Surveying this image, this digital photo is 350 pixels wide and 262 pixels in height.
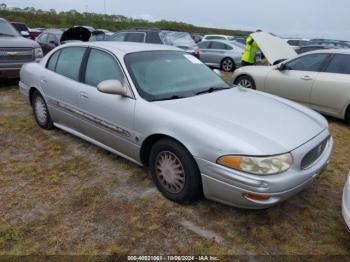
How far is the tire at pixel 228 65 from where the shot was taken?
1346cm

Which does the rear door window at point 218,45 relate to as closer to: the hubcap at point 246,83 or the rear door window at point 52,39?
the hubcap at point 246,83

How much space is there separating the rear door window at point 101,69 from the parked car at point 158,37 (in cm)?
632

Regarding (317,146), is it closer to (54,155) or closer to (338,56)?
(54,155)

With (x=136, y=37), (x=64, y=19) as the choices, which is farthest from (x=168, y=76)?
(x=64, y=19)

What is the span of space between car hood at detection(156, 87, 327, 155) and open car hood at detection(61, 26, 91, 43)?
9.36m

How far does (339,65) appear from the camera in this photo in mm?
6305

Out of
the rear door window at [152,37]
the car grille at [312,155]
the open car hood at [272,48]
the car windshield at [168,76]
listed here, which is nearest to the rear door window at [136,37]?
the rear door window at [152,37]

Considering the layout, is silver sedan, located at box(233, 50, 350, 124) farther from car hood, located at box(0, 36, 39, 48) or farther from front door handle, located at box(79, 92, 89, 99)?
car hood, located at box(0, 36, 39, 48)

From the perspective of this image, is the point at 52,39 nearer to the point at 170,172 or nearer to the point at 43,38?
the point at 43,38

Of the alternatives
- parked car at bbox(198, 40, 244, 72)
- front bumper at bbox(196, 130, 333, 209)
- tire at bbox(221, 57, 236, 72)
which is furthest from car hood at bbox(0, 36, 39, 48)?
tire at bbox(221, 57, 236, 72)

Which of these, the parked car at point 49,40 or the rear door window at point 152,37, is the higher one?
the rear door window at point 152,37

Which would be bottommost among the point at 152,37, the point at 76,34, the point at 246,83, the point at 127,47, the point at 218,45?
the point at 218,45

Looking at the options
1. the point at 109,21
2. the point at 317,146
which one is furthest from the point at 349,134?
the point at 109,21

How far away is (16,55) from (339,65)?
7.04m
